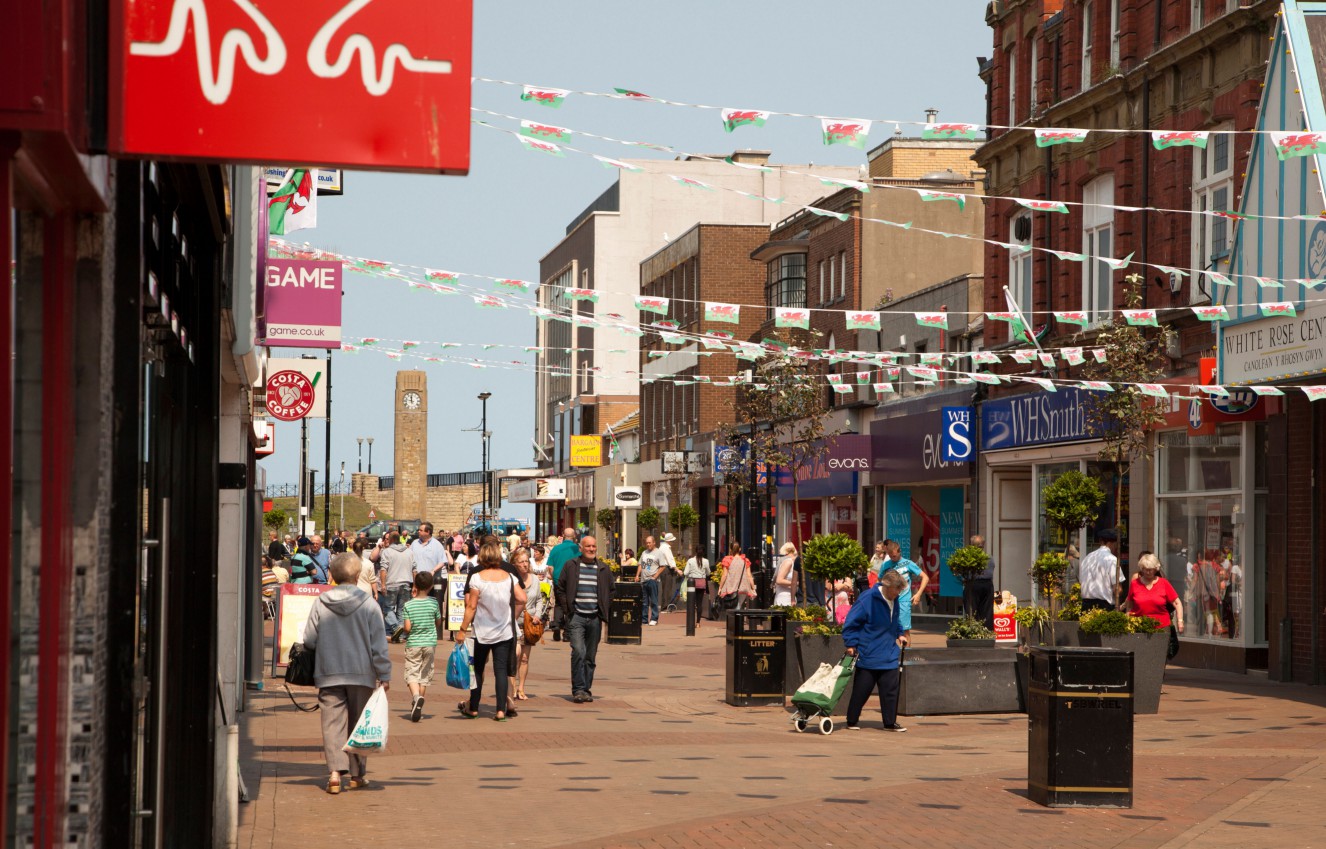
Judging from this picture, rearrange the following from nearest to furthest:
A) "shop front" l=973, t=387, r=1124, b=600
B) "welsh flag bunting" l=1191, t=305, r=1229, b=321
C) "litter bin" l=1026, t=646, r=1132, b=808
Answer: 1. "litter bin" l=1026, t=646, r=1132, b=808
2. "welsh flag bunting" l=1191, t=305, r=1229, b=321
3. "shop front" l=973, t=387, r=1124, b=600

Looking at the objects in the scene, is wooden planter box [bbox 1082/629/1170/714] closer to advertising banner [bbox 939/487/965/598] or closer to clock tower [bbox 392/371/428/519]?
advertising banner [bbox 939/487/965/598]

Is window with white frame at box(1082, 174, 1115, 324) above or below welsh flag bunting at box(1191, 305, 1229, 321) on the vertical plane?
above

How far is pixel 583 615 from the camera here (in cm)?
1923

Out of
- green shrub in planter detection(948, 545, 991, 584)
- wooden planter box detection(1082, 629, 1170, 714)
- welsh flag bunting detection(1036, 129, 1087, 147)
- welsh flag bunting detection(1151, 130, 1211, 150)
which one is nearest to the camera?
welsh flag bunting detection(1036, 129, 1087, 147)

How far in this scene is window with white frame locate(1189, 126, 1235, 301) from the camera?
2459cm

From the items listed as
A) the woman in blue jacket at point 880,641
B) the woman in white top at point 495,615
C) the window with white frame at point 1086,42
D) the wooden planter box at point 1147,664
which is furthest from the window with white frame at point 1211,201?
the woman in white top at point 495,615

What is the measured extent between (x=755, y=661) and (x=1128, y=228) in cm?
1308

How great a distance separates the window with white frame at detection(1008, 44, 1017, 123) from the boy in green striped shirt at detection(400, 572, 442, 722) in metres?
20.9

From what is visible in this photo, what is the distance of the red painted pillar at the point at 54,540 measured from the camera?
11.9 feet

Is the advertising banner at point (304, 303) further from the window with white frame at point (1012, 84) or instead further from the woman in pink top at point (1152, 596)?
the window with white frame at point (1012, 84)

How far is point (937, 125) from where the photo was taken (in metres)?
13.5

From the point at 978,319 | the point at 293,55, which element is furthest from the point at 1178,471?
the point at 293,55

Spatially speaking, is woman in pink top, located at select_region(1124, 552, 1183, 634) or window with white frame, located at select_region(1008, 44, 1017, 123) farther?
window with white frame, located at select_region(1008, 44, 1017, 123)

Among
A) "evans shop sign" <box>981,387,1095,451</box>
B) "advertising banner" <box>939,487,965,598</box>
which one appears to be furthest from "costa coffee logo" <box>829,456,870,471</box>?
"evans shop sign" <box>981,387,1095,451</box>
